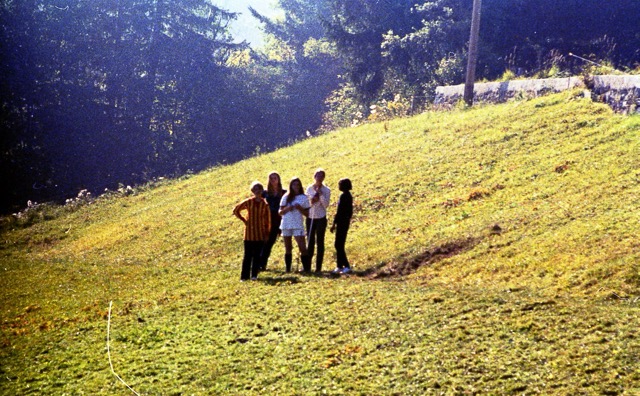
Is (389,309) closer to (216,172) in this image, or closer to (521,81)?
(521,81)

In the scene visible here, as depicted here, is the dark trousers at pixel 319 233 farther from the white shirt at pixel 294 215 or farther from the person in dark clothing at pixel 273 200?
the person in dark clothing at pixel 273 200

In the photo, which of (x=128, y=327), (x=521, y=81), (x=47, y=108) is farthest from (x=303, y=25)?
(x=128, y=327)

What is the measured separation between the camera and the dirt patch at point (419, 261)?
13.1 metres

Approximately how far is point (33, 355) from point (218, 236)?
9.53 meters

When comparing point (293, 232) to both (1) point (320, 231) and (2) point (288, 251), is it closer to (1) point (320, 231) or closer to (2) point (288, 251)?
(1) point (320, 231)

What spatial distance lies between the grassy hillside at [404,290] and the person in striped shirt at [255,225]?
1.25ft

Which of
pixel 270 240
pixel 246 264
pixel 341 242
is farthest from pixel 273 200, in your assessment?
pixel 341 242

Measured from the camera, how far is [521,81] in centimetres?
2522

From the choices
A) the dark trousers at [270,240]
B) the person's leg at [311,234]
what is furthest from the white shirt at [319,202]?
the dark trousers at [270,240]

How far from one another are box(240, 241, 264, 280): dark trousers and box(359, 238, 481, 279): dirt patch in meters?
1.86

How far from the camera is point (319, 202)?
13172 millimetres

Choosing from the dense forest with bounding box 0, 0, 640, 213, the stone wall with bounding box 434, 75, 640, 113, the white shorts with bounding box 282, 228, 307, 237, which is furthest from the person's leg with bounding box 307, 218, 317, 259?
the dense forest with bounding box 0, 0, 640, 213

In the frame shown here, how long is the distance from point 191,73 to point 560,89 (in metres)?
26.7

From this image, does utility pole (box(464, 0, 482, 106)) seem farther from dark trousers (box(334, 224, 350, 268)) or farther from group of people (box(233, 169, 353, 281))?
dark trousers (box(334, 224, 350, 268))
